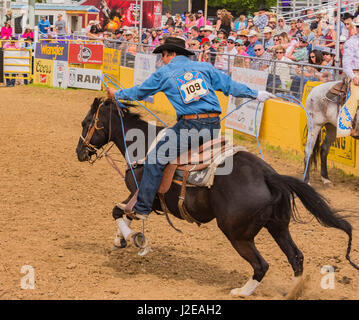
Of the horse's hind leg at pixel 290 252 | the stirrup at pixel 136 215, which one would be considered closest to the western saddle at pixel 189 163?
the stirrup at pixel 136 215

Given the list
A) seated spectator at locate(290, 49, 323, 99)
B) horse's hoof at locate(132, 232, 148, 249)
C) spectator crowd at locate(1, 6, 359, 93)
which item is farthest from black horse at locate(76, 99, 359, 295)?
seated spectator at locate(290, 49, 323, 99)

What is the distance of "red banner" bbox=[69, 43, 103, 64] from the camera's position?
73.2 feet

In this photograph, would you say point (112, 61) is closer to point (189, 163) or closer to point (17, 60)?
point (17, 60)

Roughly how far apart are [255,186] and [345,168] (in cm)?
637

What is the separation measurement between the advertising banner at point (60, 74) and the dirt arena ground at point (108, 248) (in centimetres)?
1162

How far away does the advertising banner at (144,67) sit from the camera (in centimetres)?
1869

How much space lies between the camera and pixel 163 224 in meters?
8.08

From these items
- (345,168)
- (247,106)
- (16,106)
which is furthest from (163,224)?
(16,106)

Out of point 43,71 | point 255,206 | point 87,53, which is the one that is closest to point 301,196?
point 255,206

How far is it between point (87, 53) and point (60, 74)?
1350 millimetres

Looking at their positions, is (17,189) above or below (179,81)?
below

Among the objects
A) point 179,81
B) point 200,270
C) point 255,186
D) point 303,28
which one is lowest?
point 200,270

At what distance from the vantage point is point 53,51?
2286 cm

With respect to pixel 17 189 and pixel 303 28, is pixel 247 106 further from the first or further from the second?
pixel 17 189
